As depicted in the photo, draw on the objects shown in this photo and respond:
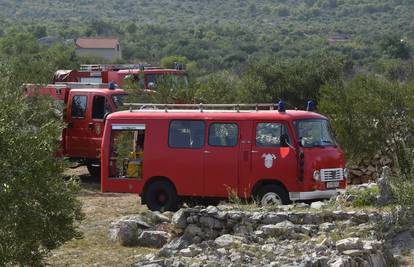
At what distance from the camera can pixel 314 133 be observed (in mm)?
14586

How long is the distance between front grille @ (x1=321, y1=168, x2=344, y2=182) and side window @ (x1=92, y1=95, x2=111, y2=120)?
6.63 metres

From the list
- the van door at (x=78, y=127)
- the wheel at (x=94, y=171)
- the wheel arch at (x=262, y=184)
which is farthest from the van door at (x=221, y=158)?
the wheel at (x=94, y=171)

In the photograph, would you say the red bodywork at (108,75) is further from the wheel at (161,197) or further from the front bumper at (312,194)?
the front bumper at (312,194)

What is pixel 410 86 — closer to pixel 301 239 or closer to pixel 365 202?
pixel 365 202

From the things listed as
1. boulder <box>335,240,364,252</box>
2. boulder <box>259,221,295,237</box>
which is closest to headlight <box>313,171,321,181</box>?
boulder <box>259,221,295,237</box>

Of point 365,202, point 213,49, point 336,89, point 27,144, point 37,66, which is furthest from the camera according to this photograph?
point 213,49

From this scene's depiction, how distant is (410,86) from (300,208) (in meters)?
8.47

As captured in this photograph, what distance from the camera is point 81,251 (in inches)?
500

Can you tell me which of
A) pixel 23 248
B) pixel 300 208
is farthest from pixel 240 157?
pixel 23 248

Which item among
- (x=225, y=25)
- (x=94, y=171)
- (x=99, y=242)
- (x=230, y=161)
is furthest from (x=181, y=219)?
(x=225, y=25)

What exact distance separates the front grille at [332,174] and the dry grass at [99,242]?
11.1 ft

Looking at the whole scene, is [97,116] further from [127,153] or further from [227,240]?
[227,240]

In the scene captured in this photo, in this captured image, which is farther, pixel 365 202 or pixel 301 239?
pixel 365 202

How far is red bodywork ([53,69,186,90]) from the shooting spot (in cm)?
2295
